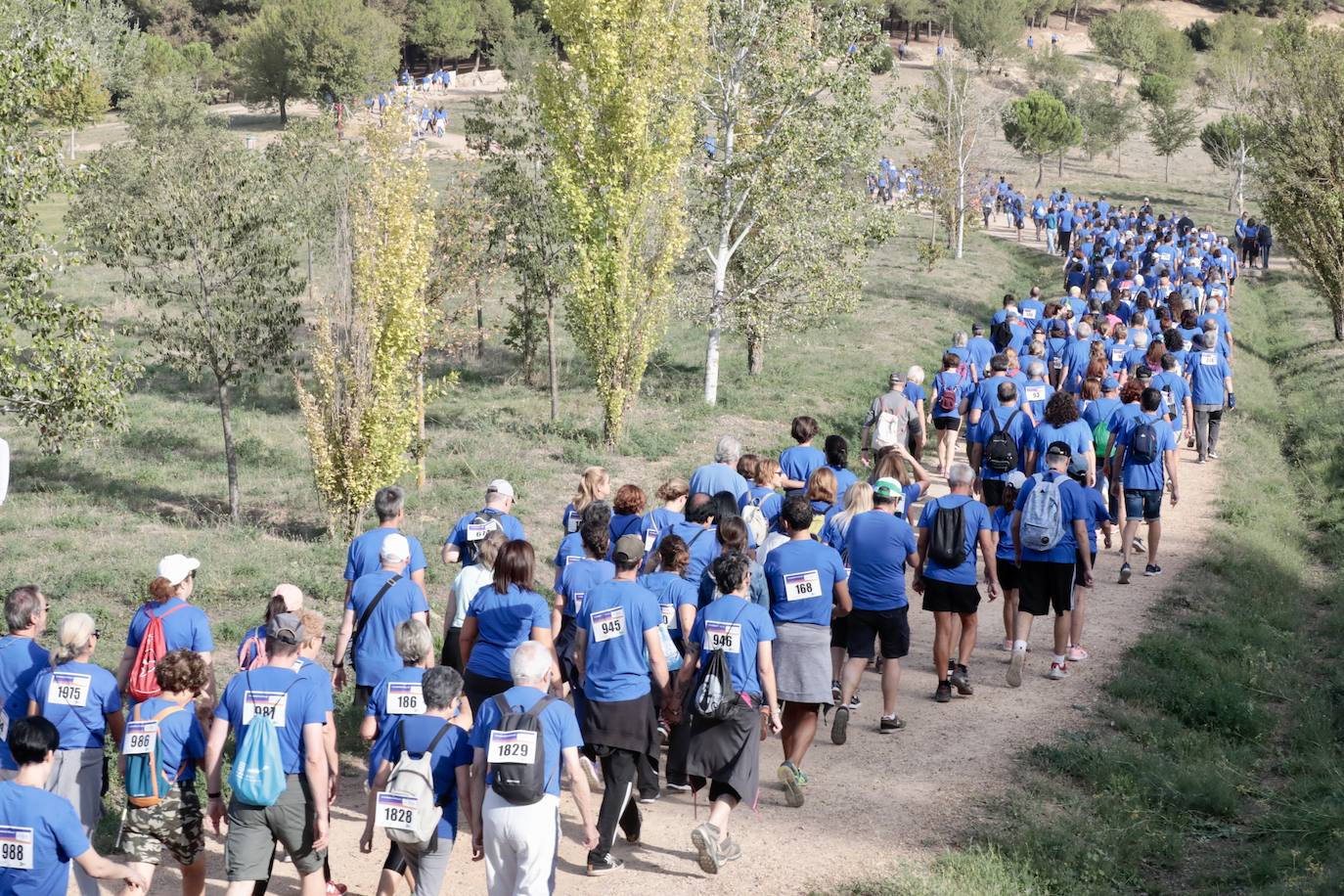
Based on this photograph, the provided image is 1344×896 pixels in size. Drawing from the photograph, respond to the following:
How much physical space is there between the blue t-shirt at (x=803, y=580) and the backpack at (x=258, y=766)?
3246mm

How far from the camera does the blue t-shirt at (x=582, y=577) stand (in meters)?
7.96

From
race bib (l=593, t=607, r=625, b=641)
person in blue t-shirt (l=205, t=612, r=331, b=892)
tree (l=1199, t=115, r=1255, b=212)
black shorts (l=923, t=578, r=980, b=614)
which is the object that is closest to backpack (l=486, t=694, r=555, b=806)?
person in blue t-shirt (l=205, t=612, r=331, b=892)

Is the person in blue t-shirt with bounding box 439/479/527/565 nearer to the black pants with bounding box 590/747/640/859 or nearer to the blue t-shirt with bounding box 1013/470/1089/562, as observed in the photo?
the black pants with bounding box 590/747/640/859

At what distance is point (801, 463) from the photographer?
11.2m

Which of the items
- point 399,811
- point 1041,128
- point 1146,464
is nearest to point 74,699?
point 399,811

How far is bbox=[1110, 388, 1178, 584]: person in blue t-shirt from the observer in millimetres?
13336

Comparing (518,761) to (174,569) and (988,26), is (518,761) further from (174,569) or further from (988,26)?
(988,26)

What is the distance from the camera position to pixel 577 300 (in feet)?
64.2

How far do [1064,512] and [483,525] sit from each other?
4.80 meters

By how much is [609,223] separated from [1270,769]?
39.3 ft

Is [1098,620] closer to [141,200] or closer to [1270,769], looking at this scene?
[1270,769]

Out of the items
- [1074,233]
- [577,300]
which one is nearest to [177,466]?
[577,300]

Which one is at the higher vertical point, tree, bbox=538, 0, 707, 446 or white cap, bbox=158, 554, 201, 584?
tree, bbox=538, 0, 707, 446

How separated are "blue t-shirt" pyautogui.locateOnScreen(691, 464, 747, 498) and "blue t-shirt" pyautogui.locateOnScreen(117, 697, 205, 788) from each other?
167 inches
